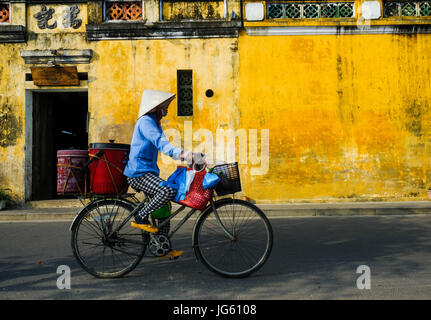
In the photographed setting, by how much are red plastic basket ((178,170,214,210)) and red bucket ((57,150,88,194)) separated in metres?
1.15

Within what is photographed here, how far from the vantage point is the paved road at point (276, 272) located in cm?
378

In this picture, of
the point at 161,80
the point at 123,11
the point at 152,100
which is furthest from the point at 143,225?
the point at 123,11

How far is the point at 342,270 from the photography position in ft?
15.1

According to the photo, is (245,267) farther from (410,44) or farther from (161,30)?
(410,44)

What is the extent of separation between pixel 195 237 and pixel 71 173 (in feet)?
4.81

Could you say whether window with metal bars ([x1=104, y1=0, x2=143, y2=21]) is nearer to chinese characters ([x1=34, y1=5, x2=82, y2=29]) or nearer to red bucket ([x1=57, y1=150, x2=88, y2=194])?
chinese characters ([x1=34, y1=5, x2=82, y2=29])

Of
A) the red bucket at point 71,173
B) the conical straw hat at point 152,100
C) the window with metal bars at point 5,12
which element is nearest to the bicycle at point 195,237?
the red bucket at point 71,173

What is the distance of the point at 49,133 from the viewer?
13.5 m

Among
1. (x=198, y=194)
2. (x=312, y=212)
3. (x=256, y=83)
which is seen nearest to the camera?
(x=198, y=194)

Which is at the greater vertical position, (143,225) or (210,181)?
(210,181)

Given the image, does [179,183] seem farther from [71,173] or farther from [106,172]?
[71,173]

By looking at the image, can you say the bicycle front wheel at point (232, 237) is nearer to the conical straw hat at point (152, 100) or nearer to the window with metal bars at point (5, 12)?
the conical straw hat at point (152, 100)

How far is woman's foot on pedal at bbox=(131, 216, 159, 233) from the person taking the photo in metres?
4.22

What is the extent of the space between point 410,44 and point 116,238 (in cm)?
1158
